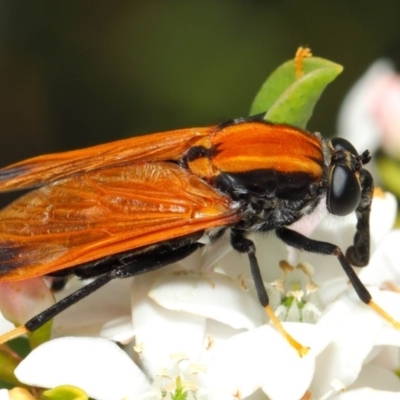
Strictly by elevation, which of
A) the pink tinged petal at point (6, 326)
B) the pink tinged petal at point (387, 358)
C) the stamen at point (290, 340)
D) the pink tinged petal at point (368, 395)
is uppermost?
the stamen at point (290, 340)

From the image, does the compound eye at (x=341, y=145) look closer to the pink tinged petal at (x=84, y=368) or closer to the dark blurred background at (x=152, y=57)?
the pink tinged petal at (x=84, y=368)

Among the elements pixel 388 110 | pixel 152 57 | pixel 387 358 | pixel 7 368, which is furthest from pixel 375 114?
pixel 7 368

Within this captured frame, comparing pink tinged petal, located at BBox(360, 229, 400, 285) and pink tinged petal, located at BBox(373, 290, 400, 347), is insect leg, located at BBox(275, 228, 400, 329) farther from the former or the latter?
pink tinged petal, located at BBox(360, 229, 400, 285)

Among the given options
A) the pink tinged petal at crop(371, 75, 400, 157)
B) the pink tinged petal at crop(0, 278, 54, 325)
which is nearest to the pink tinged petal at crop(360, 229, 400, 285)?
the pink tinged petal at crop(0, 278, 54, 325)

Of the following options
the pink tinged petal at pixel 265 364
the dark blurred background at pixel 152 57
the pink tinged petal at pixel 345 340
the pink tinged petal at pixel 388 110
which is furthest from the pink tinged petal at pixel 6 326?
the dark blurred background at pixel 152 57

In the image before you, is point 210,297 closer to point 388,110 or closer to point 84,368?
point 84,368

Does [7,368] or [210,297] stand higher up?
[210,297]
